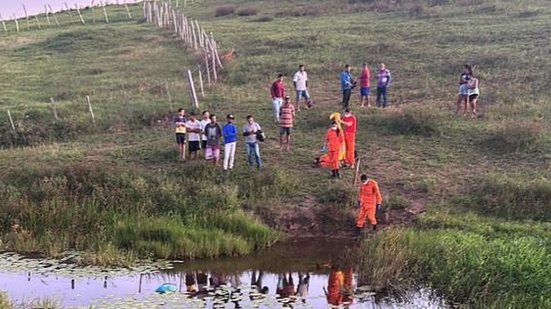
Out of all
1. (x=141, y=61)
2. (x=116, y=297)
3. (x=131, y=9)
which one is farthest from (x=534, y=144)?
(x=131, y=9)

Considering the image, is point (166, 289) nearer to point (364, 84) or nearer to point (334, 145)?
point (334, 145)

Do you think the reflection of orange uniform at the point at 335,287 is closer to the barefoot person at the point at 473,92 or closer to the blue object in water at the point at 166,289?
the blue object in water at the point at 166,289

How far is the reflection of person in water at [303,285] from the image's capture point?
1359 cm

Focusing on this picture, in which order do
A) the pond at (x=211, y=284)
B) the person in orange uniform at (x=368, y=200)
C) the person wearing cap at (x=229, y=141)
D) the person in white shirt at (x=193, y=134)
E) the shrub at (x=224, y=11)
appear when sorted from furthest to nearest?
the shrub at (x=224, y=11) < the person in white shirt at (x=193, y=134) < the person wearing cap at (x=229, y=141) < the person in orange uniform at (x=368, y=200) < the pond at (x=211, y=284)

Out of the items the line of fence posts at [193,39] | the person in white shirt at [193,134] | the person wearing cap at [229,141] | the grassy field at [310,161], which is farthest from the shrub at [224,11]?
the person wearing cap at [229,141]

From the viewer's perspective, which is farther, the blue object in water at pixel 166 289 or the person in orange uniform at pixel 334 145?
the person in orange uniform at pixel 334 145

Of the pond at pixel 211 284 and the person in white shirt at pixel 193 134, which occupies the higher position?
the person in white shirt at pixel 193 134

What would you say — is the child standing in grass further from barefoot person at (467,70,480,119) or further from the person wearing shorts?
barefoot person at (467,70,480,119)

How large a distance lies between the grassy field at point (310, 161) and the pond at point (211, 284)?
0.53 m

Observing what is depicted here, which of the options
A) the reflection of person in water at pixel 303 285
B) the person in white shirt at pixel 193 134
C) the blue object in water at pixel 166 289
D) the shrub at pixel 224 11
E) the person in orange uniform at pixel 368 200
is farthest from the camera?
the shrub at pixel 224 11

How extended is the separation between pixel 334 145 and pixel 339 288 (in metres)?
5.87

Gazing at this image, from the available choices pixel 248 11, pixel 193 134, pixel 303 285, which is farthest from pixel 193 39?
pixel 303 285

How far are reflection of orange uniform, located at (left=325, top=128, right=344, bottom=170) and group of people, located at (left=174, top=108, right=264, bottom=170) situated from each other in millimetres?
1725

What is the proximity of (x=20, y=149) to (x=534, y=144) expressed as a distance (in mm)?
14679
